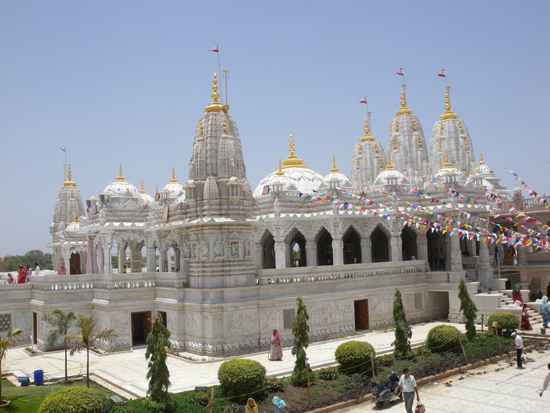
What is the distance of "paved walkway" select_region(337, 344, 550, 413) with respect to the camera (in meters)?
13.5

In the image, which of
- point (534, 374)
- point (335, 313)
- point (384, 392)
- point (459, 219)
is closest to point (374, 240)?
point (459, 219)

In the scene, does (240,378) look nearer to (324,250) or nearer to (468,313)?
(468,313)

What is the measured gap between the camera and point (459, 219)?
27719 mm

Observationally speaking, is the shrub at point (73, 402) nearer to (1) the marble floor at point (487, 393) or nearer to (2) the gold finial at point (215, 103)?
(1) the marble floor at point (487, 393)

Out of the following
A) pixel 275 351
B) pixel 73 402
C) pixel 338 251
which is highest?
pixel 338 251

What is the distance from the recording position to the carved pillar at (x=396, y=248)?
28.9m

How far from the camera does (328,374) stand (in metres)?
15.9

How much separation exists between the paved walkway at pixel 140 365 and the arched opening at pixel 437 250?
12229 mm

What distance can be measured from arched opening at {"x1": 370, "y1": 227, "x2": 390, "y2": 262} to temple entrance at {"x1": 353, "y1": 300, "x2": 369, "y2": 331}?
11733mm

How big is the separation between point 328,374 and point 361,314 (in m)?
9.10

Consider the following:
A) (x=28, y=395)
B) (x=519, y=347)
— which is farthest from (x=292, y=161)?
(x=28, y=395)

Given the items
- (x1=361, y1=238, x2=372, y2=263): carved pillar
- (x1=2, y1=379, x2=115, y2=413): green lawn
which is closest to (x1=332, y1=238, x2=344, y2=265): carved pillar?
(x1=361, y1=238, x2=372, y2=263): carved pillar

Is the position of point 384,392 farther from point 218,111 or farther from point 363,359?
point 218,111

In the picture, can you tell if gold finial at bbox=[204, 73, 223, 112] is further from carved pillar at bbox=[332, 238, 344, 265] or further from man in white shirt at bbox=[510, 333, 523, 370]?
man in white shirt at bbox=[510, 333, 523, 370]
